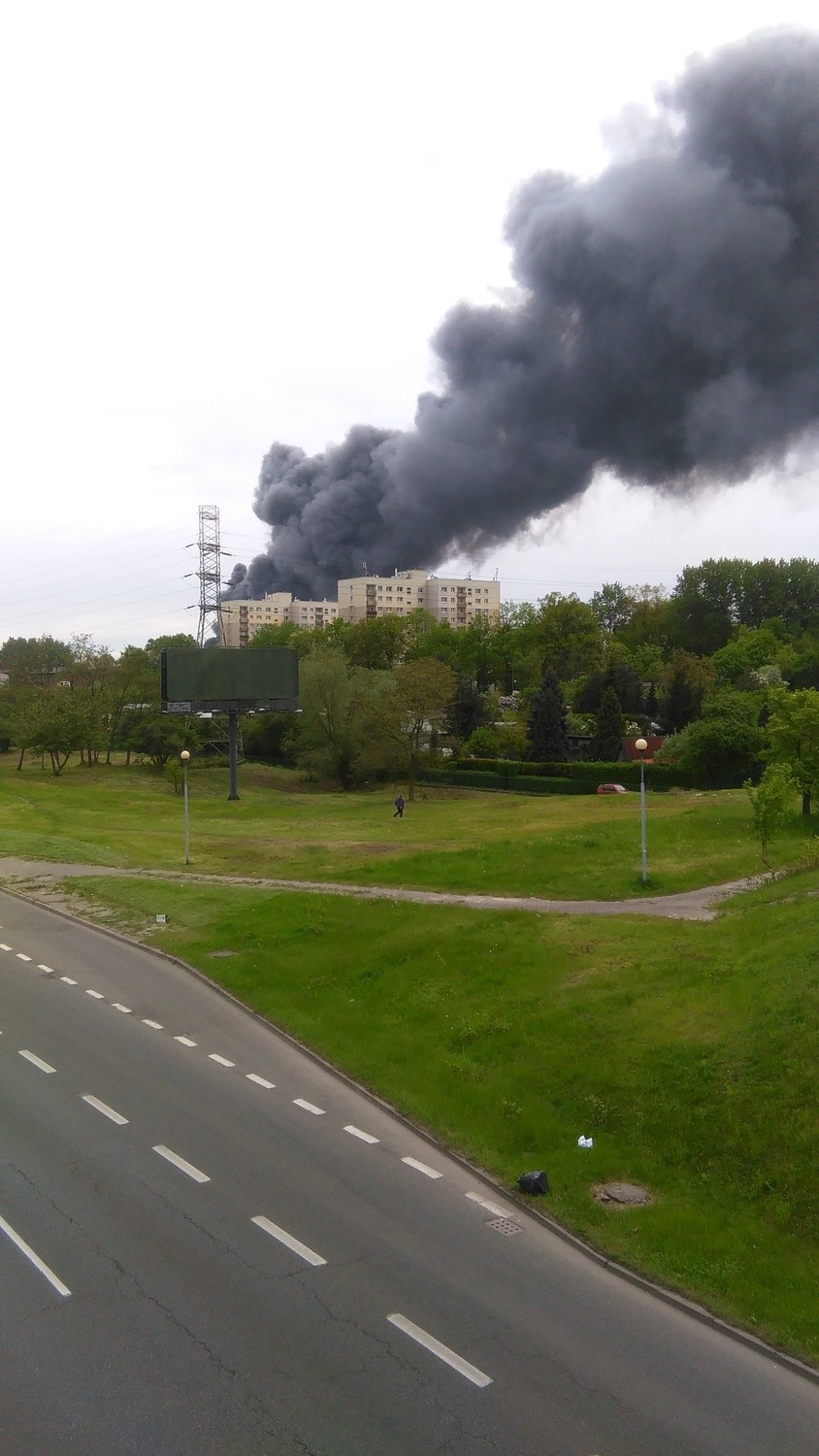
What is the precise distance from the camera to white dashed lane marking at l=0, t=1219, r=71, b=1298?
35.6 feet

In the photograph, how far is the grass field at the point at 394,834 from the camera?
97.9 ft

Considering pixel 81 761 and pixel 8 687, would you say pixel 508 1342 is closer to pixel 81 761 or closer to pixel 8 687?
pixel 81 761

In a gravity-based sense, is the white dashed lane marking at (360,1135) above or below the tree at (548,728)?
below

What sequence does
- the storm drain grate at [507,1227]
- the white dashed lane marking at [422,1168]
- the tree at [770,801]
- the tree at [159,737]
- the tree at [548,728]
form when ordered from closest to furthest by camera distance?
the storm drain grate at [507,1227] → the white dashed lane marking at [422,1168] → the tree at [770,801] → the tree at [548,728] → the tree at [159,737]

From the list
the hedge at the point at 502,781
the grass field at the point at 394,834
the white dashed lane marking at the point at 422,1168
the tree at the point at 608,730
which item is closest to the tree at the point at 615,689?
the tree at the point at 608,730

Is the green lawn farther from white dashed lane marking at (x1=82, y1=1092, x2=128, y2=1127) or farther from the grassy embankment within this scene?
white dashed lane marking at (x1=82, y1=1092, x2=128, y2=1127)

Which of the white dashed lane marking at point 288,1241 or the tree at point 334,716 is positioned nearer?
the white dashed lane marking at point 288,1241

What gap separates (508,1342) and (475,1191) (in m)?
3.24

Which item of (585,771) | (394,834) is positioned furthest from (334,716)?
(394,834)

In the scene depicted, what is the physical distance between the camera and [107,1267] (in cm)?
1127

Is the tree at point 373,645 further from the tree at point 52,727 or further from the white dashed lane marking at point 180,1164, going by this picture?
the white dashed lane marking at point 180,1164

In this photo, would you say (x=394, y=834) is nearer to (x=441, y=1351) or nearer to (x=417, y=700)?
(x=417, y=700)

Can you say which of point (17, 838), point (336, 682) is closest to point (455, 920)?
point (17, 838)

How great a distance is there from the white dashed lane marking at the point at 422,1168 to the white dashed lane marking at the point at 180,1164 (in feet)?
8.71
